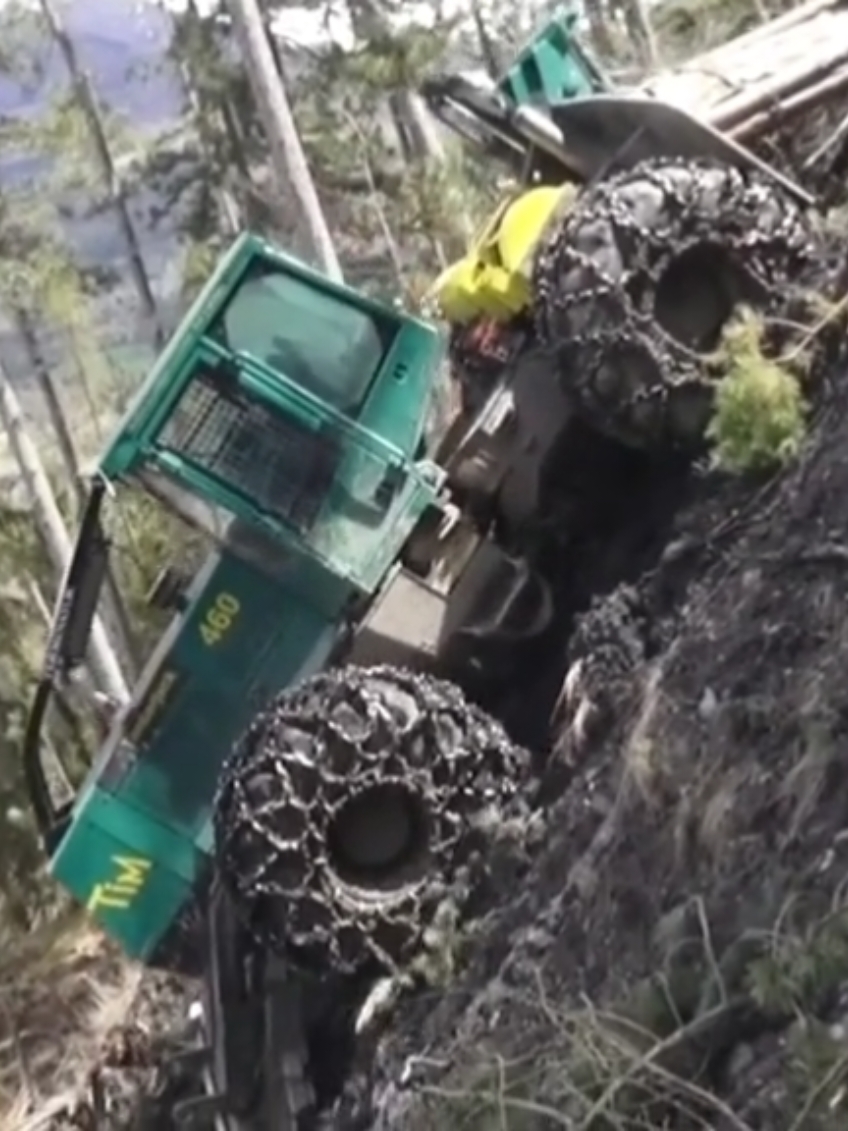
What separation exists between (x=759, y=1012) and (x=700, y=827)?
36.8 inches

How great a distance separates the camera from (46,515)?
851 inches

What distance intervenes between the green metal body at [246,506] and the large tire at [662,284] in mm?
651

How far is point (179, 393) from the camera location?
26.9 ft

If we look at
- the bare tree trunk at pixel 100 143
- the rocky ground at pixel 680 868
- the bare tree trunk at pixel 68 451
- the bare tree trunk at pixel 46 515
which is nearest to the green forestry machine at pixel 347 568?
the rocky ground at pixel 680 868

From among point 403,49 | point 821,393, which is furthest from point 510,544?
point 403,49

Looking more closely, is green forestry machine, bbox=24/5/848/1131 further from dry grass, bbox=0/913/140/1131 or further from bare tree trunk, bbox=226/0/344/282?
bare tree trunk, bbox=226/0/344/282

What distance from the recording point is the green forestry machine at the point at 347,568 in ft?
25.2

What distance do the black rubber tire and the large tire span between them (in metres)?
1.27

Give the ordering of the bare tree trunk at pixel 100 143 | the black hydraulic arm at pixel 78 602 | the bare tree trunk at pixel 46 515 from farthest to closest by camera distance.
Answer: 1. the bare tree trunk at pixel 100 143
2. the bare tree trunk at pixel 46 515
3. the black hydraulic arm at pixel 78 602

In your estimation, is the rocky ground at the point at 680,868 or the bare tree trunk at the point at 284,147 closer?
the rocky ground at the point at 680,868

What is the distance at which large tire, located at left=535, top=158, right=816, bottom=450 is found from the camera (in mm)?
7965

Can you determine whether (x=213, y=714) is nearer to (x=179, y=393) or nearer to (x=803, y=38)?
(x=179, y=393)

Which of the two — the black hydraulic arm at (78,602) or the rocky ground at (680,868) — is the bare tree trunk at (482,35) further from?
the rocky ground at (680,868)

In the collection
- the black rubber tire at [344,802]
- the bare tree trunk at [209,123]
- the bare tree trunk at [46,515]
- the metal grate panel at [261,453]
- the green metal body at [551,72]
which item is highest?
the bare tree trunk at [209,123]
